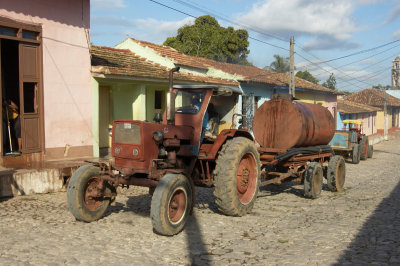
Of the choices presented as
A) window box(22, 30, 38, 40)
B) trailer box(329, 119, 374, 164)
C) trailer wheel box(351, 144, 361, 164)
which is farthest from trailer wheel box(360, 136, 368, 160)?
window box(22, 30, 38, 40)

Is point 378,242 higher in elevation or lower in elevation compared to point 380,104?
lower

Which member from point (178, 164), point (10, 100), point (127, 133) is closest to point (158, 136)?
point (127, 133)

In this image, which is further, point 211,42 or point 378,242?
point 211,42

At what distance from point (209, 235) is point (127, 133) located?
6.71 feet

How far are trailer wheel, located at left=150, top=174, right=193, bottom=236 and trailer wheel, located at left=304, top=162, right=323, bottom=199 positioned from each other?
150 inches

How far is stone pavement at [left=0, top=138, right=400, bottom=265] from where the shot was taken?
15.7 feet

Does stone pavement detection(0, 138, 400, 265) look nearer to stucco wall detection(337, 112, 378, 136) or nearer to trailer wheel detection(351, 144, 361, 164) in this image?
trailer wheel detection(351, 144, 361, 164)

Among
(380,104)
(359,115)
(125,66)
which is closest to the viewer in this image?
(125,66)

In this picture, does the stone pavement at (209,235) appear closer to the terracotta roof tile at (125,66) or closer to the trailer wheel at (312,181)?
the trailer wheel at (312,181)

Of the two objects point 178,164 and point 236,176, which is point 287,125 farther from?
point 178,164

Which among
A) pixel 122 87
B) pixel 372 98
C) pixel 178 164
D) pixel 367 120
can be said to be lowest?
pixel 178 164

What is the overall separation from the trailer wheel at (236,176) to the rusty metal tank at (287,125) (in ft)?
6.60

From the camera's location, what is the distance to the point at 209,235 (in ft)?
19.0

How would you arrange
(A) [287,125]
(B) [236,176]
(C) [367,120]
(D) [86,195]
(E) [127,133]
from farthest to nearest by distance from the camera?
(C) [367,120] < (A) [287,125] < (B) [236,176] < (D) [86,195] < (E) [127,133]
